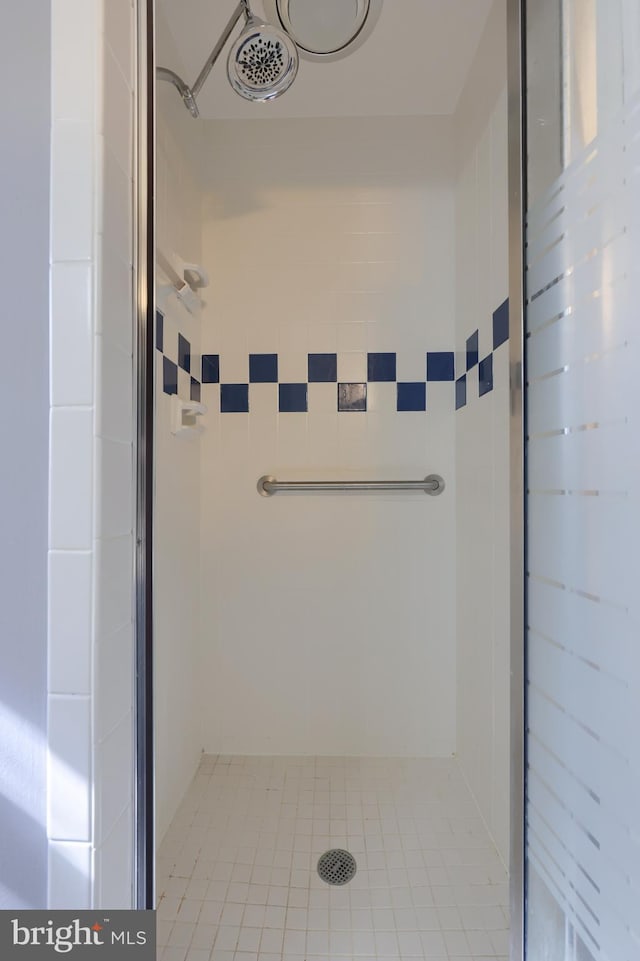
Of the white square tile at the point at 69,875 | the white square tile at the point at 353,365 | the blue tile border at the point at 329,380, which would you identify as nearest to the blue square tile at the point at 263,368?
the blue tile border at the point at 329,380

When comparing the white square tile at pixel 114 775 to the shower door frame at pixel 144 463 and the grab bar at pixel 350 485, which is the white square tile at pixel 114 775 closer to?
the shower door frame at pixel 144 463

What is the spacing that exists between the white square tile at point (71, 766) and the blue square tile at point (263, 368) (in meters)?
1.24

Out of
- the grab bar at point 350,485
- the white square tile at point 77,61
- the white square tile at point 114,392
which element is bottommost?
the grab bar at point 350,485

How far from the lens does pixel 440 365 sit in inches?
63.9

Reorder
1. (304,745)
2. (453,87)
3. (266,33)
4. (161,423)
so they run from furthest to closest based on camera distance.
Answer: (304,745) < (453,87) < (161,423) < (266,33)

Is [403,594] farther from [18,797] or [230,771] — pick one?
[18,797]

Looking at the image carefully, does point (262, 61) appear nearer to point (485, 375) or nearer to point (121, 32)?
point (121, 32)

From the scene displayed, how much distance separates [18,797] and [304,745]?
123 centimetres

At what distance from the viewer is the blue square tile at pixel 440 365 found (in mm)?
1621

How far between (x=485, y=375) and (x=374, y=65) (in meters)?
0.96

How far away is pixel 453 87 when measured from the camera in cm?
149

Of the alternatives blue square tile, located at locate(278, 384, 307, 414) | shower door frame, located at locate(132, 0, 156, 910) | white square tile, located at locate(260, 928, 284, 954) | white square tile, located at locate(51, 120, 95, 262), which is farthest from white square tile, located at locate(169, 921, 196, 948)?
blue square tile, located at locate(278, 384, 307, 414)

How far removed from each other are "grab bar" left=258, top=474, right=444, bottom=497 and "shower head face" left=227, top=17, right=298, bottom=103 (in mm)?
1013

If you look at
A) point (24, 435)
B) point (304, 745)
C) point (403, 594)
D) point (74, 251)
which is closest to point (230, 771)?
point (304, 745)
